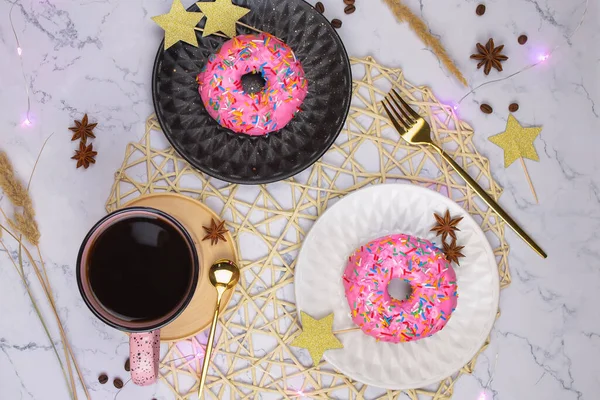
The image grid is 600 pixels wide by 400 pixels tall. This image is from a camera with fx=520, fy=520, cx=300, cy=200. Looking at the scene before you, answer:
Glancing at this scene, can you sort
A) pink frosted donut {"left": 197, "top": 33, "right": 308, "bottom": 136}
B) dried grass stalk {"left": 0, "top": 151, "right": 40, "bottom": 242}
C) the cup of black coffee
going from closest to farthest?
the cup of black coffee, pink frosted donut {"left": 197, "top": 33, "right": 308, "bottom": 136}, dried grass stalk {"left": 0, "top": 151, "right": 40, "bottom": 242}

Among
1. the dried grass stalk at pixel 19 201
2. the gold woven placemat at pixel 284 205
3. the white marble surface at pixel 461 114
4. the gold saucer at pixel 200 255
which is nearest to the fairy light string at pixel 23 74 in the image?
the white marble surface at pixel 461 114

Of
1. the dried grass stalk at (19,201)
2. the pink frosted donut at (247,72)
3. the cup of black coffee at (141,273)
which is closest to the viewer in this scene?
the cup of black coffee at (141,273)

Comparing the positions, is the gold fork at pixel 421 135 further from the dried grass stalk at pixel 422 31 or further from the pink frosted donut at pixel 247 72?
the pink frosted donut at pixel 247 72

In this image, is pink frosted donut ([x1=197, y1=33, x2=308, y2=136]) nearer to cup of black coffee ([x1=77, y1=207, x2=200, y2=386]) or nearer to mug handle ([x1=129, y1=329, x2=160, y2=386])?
cup of black coffee ([x1=77, y1=207, x2=200, y2=386])

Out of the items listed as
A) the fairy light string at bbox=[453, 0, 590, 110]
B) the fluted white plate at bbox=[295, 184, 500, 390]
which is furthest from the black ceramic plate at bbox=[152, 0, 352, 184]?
the fairy light string at bbox=[453, 0, 590, 110]

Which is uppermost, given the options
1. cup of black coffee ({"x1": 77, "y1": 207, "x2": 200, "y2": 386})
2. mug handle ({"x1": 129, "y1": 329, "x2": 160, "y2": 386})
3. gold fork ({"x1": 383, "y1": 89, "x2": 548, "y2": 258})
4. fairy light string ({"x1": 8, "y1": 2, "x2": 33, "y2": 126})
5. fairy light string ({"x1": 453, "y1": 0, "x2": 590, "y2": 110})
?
fairy light string ({"x1": 8, "y1": 2, "x2": 33, "y2": 126})

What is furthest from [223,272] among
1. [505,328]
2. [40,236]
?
[505,328]
